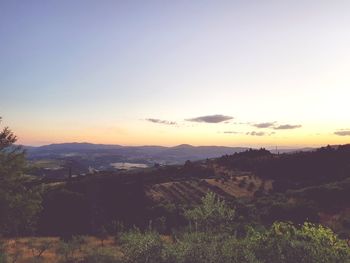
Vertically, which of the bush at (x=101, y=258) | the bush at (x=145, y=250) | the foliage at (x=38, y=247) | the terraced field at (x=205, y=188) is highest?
the bush at (x=145, y=250)

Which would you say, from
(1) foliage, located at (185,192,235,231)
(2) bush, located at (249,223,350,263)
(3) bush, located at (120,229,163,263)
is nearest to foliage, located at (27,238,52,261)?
(3) bush, located at (120,229,163,263)

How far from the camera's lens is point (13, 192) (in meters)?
38.0

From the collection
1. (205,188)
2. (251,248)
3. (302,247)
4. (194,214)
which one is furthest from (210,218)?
(205,188)

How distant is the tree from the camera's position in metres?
35.6

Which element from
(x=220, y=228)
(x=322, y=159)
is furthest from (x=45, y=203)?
(x=322, y=159)

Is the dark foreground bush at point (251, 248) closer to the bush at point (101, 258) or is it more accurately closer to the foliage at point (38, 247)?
the bush at point (101, 258)

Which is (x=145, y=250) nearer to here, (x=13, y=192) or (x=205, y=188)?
(x=13, y=192)

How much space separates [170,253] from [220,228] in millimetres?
4140

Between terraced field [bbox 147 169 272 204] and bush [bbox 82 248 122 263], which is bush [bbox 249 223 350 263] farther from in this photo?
terraced field [bbox 147 169 272 204]

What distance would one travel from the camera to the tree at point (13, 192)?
3559cm

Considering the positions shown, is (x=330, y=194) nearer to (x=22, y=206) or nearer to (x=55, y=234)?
(x=55, y=234)

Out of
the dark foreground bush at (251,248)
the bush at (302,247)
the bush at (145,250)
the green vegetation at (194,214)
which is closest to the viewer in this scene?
the bush at (302,247)

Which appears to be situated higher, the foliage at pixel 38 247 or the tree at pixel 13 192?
the tree at pixel 13 192

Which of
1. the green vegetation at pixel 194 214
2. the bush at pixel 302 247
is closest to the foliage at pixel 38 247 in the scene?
the green vegetation at pixel 194 214
